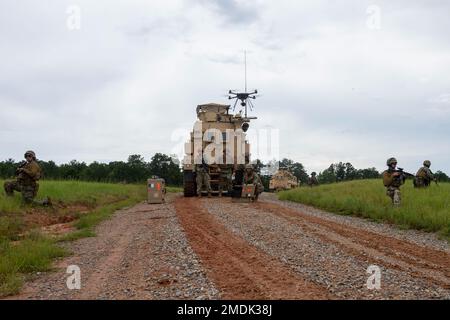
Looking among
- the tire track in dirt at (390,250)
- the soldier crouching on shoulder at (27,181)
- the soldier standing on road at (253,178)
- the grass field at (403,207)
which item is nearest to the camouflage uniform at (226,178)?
the soldier standing on road at (253,178)

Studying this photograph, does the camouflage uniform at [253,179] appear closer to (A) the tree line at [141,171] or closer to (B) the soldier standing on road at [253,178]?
(B) the soldier standing on road at [253,178]

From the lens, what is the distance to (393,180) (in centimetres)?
1503

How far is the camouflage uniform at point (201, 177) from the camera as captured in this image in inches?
919

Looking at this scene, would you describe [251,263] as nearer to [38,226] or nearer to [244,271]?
[244,271]

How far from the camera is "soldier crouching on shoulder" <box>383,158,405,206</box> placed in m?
15.0

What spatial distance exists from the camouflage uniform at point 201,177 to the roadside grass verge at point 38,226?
3.05 metres

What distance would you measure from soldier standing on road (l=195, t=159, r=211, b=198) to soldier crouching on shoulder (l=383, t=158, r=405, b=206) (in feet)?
32.5

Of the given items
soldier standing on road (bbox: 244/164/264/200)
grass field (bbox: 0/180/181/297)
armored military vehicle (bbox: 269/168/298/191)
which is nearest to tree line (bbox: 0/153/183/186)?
armored military vehicle (bbox: 269/168/298/191)

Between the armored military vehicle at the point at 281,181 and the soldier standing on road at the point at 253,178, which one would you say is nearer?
the soldier standing on road at the point at 253,178

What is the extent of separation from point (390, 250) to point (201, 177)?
611 inches
